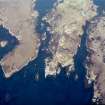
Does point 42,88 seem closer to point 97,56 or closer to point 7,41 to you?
point 97,56

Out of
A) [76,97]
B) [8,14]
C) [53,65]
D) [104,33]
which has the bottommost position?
[76,97]

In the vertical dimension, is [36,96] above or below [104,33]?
below

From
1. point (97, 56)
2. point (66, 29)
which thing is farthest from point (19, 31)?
point (97, 56)

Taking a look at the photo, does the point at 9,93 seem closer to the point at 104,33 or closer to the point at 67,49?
the point at 67,49

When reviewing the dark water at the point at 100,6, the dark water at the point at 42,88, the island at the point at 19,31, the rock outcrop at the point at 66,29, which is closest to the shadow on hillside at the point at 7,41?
the island at the point at 19,31

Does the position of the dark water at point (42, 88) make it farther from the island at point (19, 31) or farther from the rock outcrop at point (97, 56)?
the island at point (19, 31)

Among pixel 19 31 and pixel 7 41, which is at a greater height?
pixel 19 31

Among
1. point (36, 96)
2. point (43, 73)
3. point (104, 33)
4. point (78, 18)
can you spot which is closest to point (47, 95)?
point (36, 96)

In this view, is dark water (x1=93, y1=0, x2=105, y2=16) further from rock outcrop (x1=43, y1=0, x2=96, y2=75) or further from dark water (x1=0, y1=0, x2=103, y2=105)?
dark water (x1=0, y1=0, x2=103, y2=105)
